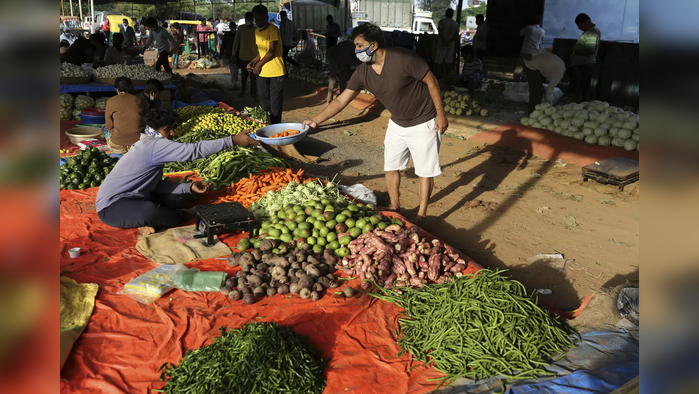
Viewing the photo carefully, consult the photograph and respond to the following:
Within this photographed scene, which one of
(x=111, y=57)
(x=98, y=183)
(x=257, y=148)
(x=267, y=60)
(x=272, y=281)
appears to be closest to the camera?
(x=272, y=281)

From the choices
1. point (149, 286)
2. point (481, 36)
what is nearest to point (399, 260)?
point (149, 286)

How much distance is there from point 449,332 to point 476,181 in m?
4.62

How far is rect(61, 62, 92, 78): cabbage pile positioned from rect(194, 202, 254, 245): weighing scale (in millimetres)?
6603

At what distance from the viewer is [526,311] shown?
3350 millimetres

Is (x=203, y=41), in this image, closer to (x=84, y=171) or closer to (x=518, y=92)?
(x=518, y=92)

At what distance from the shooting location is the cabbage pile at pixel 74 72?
9.71 meters

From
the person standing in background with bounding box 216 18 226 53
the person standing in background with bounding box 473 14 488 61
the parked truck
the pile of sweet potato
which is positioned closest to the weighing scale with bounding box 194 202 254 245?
the pile of sweet potato

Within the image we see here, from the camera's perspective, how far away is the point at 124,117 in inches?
275

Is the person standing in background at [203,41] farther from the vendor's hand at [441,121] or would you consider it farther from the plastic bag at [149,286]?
the plastic bag at [149,286]

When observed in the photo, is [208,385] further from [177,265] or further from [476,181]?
[476,181]

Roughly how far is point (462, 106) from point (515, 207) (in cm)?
470

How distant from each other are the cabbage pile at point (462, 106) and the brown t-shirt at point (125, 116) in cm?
640
